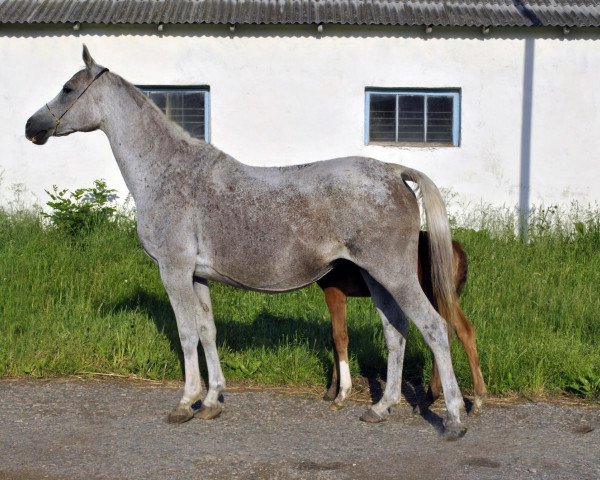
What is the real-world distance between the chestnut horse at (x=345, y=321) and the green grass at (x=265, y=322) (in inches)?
18.3

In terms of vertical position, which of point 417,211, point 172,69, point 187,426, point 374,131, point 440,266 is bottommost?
point 187,426

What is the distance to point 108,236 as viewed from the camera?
10.6 m

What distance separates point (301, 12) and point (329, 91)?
1.24m

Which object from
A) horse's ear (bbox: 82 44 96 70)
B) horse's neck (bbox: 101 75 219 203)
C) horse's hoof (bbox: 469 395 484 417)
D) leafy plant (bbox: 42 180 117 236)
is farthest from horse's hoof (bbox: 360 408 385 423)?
leafy plant (bbox: 42 180 117 236)

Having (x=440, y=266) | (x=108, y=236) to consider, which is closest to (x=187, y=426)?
(x=440, y=266)

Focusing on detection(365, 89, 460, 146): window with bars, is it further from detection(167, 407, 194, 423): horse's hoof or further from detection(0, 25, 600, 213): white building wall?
detection(167, 407, 194, 423): horse's hoof

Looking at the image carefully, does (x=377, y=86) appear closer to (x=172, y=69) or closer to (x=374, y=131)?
(x=374, y=131)

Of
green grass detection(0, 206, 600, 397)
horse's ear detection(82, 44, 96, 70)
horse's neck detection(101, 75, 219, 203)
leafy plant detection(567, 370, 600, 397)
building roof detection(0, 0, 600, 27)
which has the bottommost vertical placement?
leafy plant detection(567, 370, 600, 397)

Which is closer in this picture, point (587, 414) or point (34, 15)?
point (587, 414)

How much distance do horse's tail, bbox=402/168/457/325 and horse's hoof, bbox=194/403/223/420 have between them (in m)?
1.84

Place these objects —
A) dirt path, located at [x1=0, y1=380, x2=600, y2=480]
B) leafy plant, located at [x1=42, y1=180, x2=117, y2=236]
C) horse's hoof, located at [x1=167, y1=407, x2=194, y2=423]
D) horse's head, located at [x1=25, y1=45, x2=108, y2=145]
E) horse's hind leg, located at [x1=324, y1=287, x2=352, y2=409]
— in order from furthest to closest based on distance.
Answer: leafy plant, located at [x1=42, y1=180, x2=117, y2=236], horse's hind leg, located at [x1=324, y1=287, x2=352, y2=409], horse's head, located at [x1=25, y1=45, x2=108, y2=145], horse's hoof, located at [x1=167, y1=407, x2=194, y2=423], dirt path, located at [x1=0, y1=380, x2=600, y2=480]

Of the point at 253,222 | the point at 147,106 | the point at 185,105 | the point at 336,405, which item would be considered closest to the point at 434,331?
the point at 336,405

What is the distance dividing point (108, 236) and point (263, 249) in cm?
539

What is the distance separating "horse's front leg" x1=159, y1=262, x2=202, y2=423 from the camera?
5820 mm
